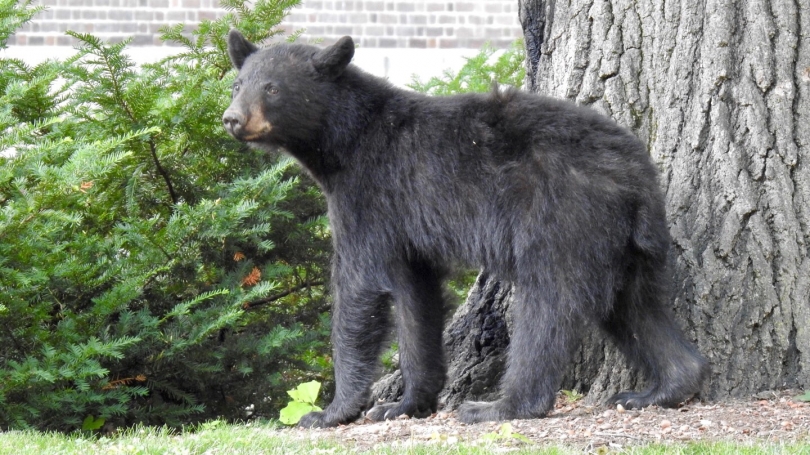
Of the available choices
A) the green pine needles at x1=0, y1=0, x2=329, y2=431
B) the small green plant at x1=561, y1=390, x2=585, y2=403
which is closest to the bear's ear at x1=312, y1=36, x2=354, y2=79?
the green pine needles at x1=0, y1=0, x2=329, y2=431

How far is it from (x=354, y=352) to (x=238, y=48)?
80.0 inches

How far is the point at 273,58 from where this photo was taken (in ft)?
19.8

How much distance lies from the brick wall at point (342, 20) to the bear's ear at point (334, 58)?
13262mm

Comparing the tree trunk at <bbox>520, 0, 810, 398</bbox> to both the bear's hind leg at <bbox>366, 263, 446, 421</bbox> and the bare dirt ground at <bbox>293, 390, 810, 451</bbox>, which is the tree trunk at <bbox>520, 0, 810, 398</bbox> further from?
the bear's hind leg at <bbox>366, 263, 446, 421</bbox>

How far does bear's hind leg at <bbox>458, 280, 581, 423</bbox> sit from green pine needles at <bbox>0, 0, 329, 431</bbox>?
1.68 meters

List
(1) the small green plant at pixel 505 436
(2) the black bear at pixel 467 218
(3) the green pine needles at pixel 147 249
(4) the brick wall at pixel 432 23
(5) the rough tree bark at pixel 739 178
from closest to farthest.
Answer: (1) the small green plant at pixel 505 436 → (2) the black bear at pixel 467 218 → (5) the rough tree bark at pixel 739 178 → (3) the green pine needles at pixel 147 249 → (4) the brick wall at pixel 432 23

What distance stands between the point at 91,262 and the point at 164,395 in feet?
3.91

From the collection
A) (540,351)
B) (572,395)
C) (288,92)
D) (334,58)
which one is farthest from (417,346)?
(334,58)

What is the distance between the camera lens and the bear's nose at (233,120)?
18.6 feet

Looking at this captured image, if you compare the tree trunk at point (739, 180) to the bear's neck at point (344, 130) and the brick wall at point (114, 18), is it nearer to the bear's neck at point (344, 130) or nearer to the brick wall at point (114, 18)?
the bear's neck at point (344, 130)

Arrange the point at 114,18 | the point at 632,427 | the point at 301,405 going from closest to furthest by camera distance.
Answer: the point at 632,427
the point at 301,405
the point at 114,18

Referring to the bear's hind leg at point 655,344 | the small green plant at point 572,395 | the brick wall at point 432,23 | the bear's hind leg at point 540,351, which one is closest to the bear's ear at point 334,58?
the bear's hind leg at point 540,351

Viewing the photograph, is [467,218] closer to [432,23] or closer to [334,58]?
[334,58]

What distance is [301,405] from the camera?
6.10 m
